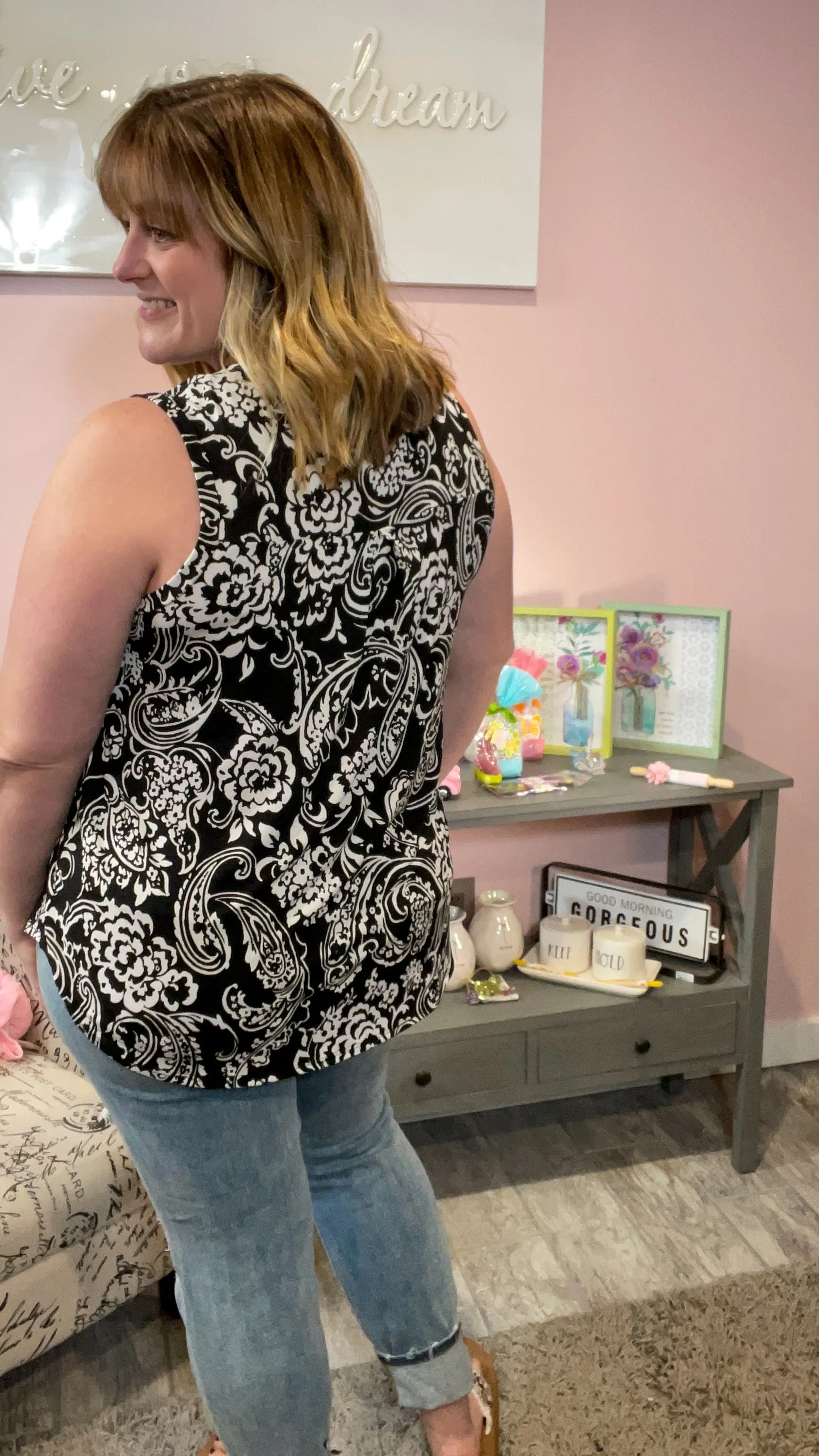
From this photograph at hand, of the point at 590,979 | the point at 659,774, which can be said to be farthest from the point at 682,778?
the point at 590,979

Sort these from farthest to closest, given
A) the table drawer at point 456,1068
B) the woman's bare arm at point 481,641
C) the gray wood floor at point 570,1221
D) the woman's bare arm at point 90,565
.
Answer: the table drawer at point 456,1068
the gray wood floor at point 570,1221
the woman's bare arm at point 481,641
the woman's bare arm at point 90,565

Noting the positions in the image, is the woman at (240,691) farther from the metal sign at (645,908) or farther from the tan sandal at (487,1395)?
the metal sign at (645,908)

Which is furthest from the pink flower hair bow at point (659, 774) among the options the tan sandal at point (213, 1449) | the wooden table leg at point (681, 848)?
the tan sandal at point (213, 1449)

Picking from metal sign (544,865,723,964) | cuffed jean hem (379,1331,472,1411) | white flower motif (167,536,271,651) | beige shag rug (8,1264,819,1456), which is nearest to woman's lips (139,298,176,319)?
white flower motif (167,536,271,651)

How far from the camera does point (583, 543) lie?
217cm

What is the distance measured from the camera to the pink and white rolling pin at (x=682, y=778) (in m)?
1.93

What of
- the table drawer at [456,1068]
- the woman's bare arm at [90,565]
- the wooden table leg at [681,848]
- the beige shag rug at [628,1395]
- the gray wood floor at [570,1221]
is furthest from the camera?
the wooden table leg at [681,848]

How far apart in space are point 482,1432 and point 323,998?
734 mm

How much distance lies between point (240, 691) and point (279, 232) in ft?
1.13

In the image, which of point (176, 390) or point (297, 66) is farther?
point (297, 66)

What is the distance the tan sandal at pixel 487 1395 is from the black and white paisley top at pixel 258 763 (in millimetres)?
673

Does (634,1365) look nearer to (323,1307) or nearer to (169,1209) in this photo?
(323,1307)

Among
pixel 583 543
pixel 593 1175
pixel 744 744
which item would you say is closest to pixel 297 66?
pixel 583 543

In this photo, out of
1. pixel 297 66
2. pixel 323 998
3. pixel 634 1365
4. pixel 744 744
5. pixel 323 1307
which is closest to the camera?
pixel 323 998
